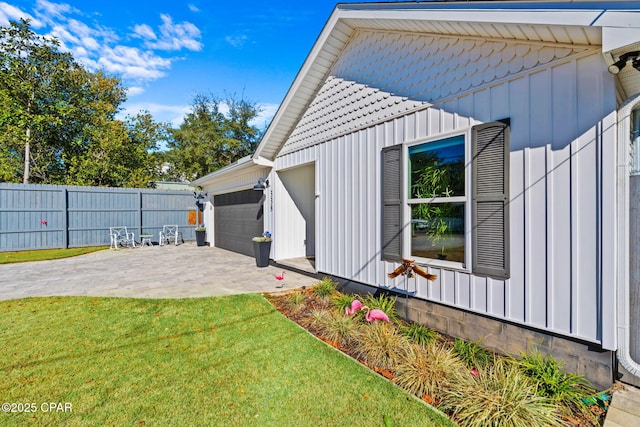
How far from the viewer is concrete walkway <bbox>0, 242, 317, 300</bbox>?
18.4ft

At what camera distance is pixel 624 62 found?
2287mm

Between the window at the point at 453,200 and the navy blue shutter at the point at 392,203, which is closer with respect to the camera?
the window at the point at 453,200

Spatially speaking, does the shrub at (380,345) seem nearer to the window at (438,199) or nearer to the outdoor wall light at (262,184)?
the window at (438,199)

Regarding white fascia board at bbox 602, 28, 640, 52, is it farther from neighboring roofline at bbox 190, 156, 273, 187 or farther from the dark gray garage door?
the dark gray garage door

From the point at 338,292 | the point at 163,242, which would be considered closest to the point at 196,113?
the point at 163,242

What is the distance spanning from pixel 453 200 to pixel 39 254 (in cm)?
1362

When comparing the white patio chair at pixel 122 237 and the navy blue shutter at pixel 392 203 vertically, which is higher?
the navy blue shutter at pixel 392 203

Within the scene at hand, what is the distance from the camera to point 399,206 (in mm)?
4125

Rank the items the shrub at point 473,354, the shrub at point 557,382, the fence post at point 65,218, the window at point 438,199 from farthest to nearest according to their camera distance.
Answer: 1. the fence post at point 65,218
2. the window at point 438,199
3. the shrub at point 473,354
4. the shrub at point 557,382

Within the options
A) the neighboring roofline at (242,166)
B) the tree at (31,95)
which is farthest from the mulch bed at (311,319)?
the tree at (31,95)

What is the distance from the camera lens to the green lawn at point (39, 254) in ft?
31.0

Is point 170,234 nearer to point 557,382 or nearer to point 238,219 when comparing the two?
point 238,219

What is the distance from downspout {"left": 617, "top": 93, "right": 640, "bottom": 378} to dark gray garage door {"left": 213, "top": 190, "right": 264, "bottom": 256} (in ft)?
24.7

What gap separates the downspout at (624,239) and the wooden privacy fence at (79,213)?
15.4 meters
